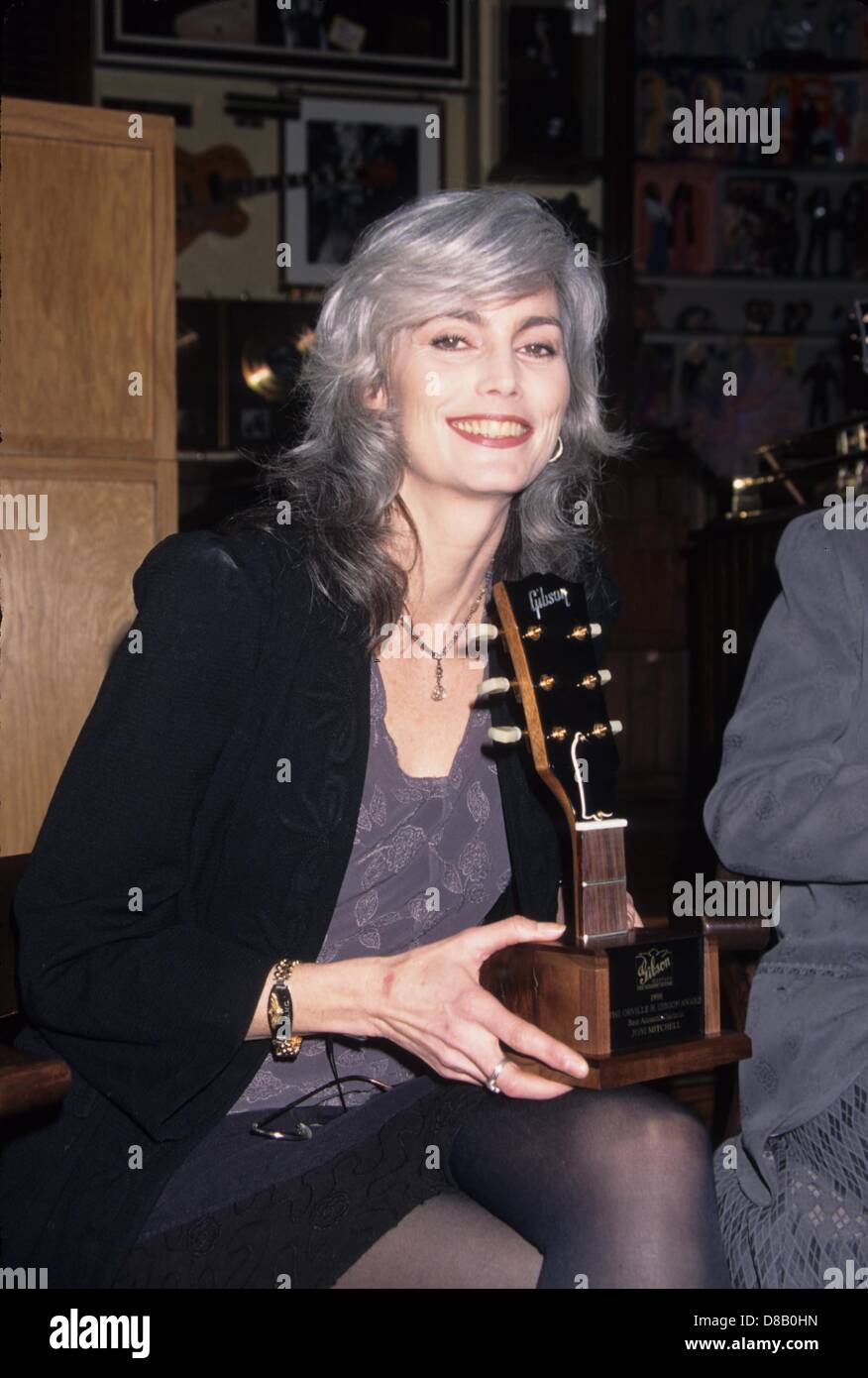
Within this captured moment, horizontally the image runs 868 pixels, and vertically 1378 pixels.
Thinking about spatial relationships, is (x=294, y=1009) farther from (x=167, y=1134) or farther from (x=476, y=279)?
(x=476, y=279)

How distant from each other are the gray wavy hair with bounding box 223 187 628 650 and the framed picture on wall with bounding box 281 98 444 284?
12.6 ft

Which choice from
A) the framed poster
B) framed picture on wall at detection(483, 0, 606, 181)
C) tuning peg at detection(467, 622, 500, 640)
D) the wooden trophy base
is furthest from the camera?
framed picture on wall at detection(483, 0, 606, 181)

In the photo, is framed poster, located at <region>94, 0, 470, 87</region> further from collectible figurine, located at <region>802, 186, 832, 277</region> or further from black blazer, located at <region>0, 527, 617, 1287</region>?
black blazer, located at <region>0, 527, 617, 1287</region>

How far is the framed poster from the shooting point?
16.8ft

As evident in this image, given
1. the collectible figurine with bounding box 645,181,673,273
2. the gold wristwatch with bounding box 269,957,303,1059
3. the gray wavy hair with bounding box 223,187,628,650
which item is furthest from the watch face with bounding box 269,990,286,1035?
the collectible figurine with bounding box 645,181,673,273

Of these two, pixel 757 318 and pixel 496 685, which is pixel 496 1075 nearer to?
pixel 496 685

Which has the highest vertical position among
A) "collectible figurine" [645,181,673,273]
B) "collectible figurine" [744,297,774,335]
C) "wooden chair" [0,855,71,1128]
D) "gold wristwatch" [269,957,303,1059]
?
"collectible figurine" [645,181,673,273]

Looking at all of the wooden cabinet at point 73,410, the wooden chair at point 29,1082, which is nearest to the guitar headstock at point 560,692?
the wooden chair at point 29,1082

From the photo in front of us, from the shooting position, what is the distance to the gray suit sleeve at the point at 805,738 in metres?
1.40

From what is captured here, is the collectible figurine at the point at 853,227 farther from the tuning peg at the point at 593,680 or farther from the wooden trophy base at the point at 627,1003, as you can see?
the wooden trophy base at the point at 627,1003

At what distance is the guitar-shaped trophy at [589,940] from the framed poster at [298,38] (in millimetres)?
4532

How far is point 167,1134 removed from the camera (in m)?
1.33
